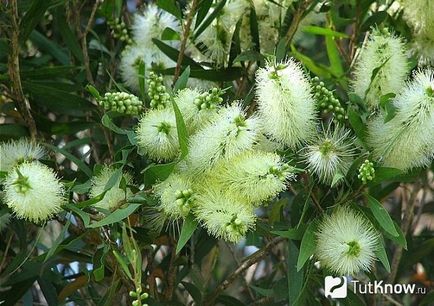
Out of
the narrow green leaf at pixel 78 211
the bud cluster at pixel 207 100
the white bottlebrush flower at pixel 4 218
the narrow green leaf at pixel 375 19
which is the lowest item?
the white bottlebrush flower at pixel 4 218

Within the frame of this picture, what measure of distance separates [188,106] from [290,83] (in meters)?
0.16

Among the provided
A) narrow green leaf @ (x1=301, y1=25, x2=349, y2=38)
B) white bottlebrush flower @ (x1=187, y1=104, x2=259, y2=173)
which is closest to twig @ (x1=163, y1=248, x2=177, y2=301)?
white bottlebrush flower @ (x1=187, y1=104, x2=259, y2=173)

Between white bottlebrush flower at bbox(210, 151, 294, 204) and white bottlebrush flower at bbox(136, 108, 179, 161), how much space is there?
9 cm

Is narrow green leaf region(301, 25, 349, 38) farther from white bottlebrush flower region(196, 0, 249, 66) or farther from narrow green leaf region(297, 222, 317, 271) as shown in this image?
narrow green leaf region(297, 222, 317, 271)

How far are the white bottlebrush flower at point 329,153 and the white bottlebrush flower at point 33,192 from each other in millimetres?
395

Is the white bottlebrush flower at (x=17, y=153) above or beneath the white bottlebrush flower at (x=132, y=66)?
beneath

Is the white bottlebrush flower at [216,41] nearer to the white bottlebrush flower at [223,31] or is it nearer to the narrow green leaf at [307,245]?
the white bottlebrush flower at [223,31]

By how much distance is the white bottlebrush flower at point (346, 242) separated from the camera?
1387 millimetres

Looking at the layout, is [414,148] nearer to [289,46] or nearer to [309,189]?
[309,189]

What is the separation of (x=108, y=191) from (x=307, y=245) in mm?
324

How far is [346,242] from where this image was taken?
1.39 metres

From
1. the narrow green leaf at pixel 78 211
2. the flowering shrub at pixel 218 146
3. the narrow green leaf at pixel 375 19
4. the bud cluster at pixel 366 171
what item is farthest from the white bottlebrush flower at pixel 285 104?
the narrow green leaf at pixel 375 19

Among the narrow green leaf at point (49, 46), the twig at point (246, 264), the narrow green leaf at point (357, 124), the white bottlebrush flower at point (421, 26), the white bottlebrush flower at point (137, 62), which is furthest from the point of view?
the narrow green leaf at point (49, 46)

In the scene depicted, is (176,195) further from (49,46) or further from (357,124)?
(49,46)
